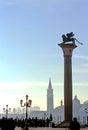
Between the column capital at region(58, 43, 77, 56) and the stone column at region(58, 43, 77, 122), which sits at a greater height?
the column capital at region(58, 43, 77, 56)

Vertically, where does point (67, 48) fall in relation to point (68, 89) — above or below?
above

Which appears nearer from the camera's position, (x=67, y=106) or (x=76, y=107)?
(x=67, y=106)

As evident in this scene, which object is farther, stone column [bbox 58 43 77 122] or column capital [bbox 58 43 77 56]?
column capital [bbox 58 43 77 56]

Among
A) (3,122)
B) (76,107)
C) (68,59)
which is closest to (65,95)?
(68,59)

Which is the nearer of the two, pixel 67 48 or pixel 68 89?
pixel 68 89

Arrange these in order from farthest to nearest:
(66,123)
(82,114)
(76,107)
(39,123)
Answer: (76,107), (82,114), (39,123), (66,123)

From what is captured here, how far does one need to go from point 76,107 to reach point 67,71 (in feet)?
491

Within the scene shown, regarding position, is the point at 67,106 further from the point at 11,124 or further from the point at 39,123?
the point at 11,124

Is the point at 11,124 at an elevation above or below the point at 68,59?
below

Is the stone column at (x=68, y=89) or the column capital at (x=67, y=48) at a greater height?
the column capital at (x=67, y=48)

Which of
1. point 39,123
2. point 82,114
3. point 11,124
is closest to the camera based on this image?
point 11,124

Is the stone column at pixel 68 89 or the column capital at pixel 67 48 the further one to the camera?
the column capital at pixel 67 48

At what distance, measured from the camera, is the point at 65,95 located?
151 feet

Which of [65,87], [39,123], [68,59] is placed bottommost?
[39,123]
